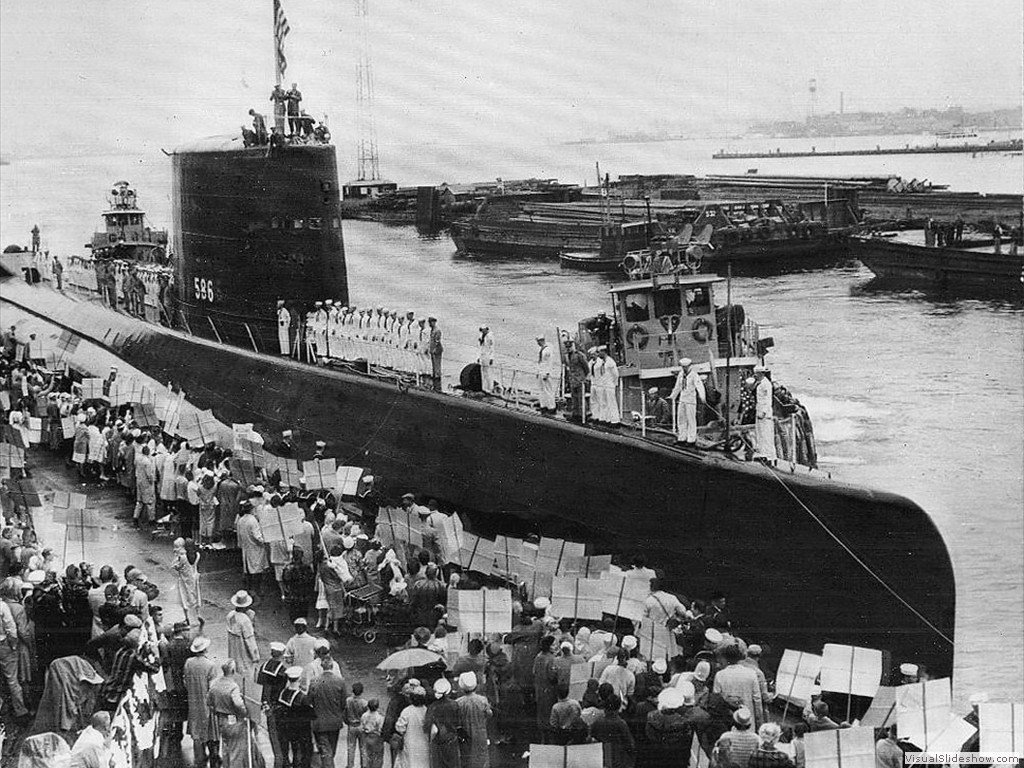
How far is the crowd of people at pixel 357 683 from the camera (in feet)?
19.4

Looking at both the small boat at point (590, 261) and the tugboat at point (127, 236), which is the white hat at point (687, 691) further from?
the small boat at point (590, 261)

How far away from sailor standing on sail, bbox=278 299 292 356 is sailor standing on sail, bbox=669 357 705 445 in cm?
669

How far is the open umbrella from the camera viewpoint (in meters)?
6.40

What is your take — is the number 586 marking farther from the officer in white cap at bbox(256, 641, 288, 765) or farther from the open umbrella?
the open umbrella

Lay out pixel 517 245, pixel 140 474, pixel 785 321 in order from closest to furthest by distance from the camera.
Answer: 1. pixel 140 474
2. pixel 785 321
3. pixel 517 245

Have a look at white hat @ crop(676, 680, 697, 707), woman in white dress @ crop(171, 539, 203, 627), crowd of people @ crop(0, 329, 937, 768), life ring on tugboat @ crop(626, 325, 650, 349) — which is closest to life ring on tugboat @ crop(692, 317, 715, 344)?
life ring on tugboat @ crop(626, 325, 650, 349)

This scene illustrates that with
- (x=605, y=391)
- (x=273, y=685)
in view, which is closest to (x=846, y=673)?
(x=273, y=685)

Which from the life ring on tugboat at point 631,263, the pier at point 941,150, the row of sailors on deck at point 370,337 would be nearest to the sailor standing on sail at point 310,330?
the row of sailors on deck at point 370,337

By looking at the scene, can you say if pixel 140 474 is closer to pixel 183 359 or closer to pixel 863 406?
pixel 183 359

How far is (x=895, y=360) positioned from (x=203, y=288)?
616 inches

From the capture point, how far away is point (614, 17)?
33.1 feet

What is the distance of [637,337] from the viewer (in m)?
10.9

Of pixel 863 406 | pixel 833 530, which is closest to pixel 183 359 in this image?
pixel 833 530

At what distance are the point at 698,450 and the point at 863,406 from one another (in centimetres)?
1424
